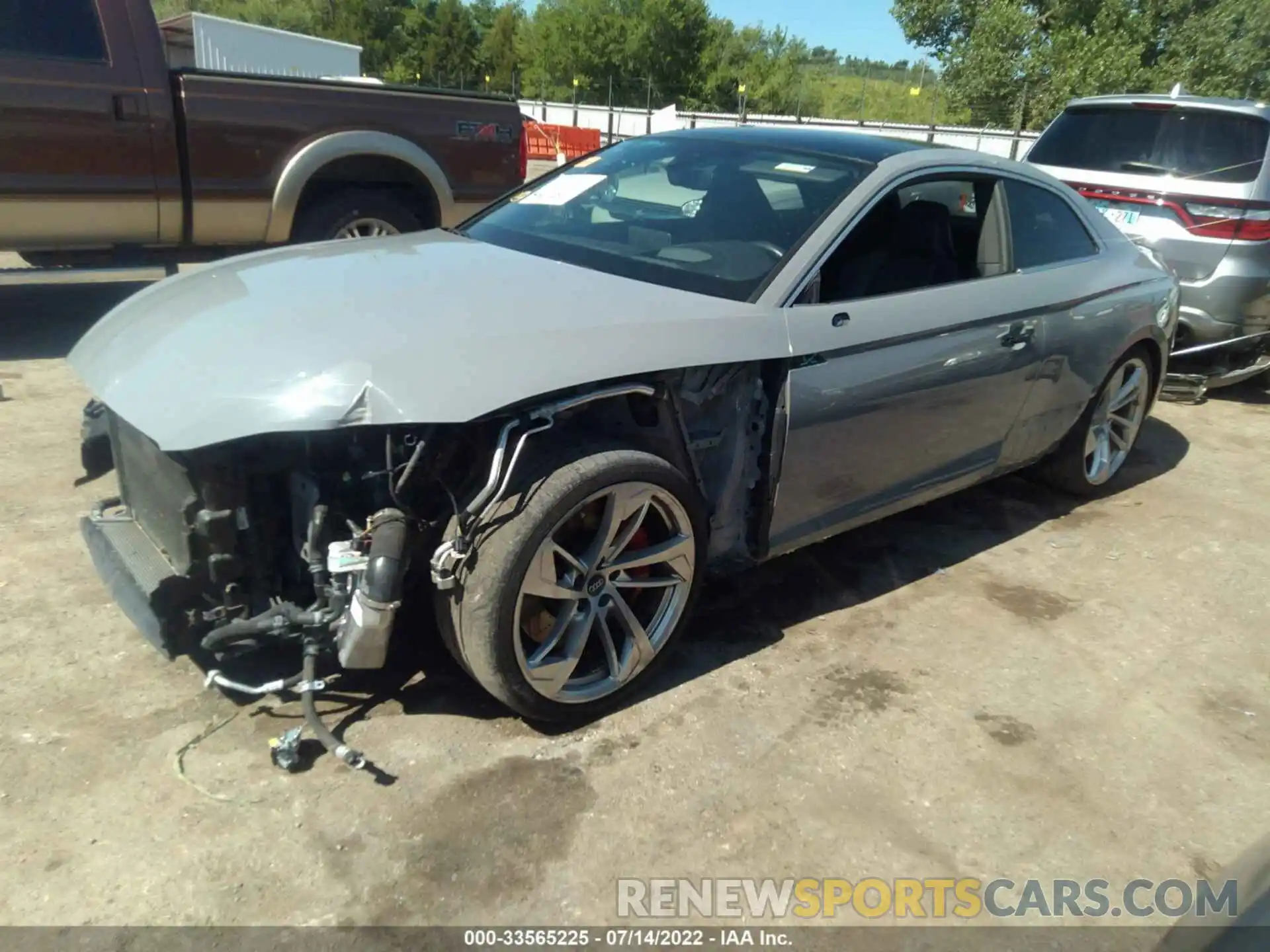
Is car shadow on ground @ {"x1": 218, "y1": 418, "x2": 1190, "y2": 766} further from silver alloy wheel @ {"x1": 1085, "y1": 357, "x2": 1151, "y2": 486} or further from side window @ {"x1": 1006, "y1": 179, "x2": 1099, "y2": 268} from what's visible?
side window @ {"x1": 1006, "y1": 179, "x2": 1099, "y2": 268}

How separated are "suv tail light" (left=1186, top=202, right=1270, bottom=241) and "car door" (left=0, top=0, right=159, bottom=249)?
6.48 meters

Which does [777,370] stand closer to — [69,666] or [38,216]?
[69,666]

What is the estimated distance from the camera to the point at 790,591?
3875mm

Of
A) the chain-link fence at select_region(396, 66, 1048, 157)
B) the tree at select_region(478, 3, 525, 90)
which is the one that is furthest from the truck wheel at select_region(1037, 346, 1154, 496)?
the tree at select_region(478, 3, 525, 90)

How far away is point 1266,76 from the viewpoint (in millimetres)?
29422

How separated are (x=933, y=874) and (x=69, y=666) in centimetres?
253

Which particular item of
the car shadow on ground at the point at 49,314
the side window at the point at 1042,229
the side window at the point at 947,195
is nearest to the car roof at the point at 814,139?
the side window at the point at 947,195

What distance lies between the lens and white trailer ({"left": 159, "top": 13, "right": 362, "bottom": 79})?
1850 cm

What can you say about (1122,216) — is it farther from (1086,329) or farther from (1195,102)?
(1086,329)

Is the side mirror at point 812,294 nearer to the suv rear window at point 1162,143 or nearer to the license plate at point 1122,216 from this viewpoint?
the license plate at point 1122,216

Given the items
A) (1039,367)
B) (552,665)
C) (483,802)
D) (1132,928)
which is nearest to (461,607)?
(552,665)

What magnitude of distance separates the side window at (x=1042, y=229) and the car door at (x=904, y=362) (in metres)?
0.09

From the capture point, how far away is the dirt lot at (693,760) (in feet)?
7.73

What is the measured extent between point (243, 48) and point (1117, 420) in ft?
65.2
